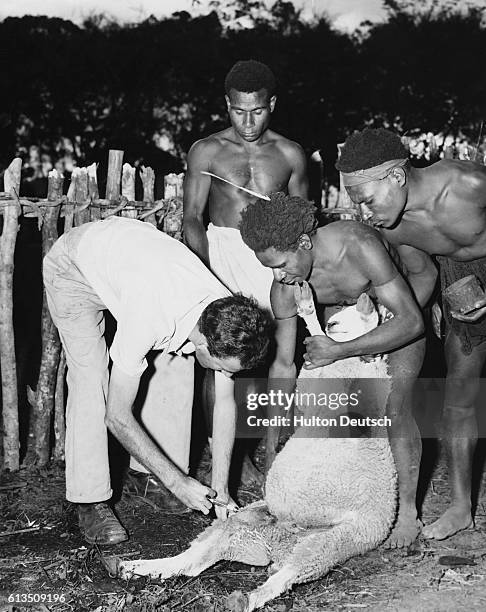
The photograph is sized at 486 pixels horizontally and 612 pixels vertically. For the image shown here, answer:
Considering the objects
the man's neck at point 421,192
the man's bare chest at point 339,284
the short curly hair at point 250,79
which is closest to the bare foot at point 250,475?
the man's bare chest at point 339,284

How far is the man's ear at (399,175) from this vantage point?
3.52m

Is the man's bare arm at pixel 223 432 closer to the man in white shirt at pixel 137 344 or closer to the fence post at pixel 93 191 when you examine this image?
the man in white shirt at pixel 137 344

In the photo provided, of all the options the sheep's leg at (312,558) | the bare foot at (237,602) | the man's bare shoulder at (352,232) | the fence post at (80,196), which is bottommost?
the bare foot at (237,602)

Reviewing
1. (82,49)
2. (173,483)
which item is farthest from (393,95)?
(173,483)

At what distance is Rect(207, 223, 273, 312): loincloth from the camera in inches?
178

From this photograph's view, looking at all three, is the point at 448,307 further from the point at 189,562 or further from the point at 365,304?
the point at 189,562

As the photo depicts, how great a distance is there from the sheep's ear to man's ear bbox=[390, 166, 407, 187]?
55 centimetres

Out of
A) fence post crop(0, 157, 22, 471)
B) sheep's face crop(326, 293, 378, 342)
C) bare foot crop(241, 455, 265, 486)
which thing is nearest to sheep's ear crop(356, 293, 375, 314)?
sheep's face crop(326, 293, 378, 342)

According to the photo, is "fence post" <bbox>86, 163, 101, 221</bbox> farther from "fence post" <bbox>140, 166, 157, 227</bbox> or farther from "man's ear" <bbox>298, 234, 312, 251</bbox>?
"man's ear" <bbox>298, 234, 312, 251</bbox>

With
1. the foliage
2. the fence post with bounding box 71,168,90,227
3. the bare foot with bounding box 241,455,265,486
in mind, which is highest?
the foliage

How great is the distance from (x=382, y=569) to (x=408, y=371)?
0.95 metres

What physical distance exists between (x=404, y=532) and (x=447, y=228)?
1499mm

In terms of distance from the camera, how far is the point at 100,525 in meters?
3.73

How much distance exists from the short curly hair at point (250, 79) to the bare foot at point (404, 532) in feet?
8.33
